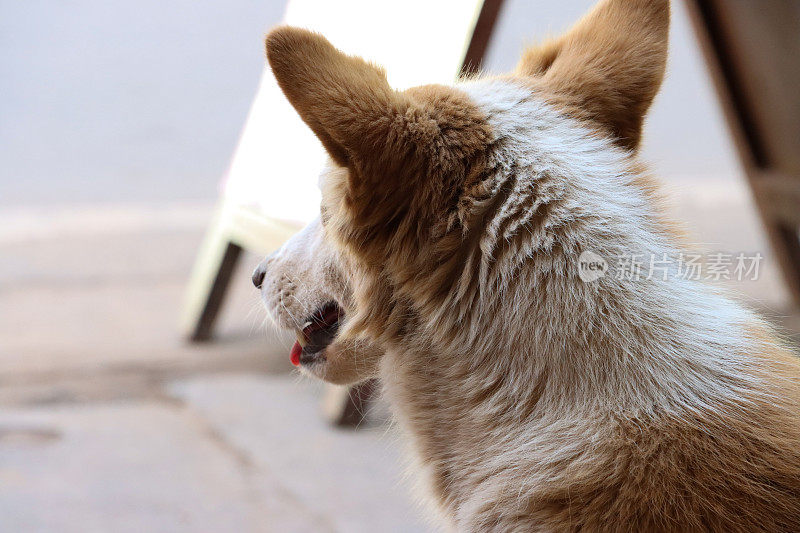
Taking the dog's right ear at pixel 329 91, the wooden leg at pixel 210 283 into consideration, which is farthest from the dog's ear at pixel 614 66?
the wooden leg at pixel 210 283

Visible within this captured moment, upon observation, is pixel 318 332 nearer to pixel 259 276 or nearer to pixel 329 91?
pixel 259 276

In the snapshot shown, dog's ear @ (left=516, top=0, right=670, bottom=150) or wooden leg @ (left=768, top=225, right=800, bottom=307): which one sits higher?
dog's ear @ (left=516, top=0, right=670, bottom=150)

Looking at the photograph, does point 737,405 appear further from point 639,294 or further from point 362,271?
point 362,271

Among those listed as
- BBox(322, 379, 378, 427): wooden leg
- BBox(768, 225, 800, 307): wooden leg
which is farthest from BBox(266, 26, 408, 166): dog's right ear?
BBox(768, 225, 800, 307): wooden leg

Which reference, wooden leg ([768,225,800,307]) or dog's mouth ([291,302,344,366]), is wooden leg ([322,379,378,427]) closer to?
dog's mouth ([291,302,344,366])

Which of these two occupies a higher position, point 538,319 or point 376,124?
point 376,124

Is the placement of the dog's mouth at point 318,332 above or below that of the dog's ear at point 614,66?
below

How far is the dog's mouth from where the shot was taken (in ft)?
4.85

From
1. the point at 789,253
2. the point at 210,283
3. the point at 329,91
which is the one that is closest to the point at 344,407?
→ the point at 210,283

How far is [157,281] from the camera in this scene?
434 centimetres

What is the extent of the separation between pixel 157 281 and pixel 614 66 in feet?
11.1

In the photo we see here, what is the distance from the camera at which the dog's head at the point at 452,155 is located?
3.70ft

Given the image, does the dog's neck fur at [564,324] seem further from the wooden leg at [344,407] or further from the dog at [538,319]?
the wooden leg at [344,407]

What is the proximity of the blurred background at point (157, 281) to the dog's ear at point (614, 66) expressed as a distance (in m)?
0.15
